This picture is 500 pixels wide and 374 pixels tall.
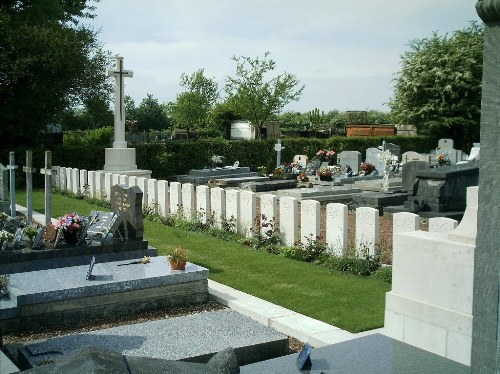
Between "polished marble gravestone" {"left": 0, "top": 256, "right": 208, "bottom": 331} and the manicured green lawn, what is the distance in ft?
3.08

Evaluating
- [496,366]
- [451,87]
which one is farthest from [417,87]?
[496,366]

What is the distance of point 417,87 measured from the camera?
1463 inches

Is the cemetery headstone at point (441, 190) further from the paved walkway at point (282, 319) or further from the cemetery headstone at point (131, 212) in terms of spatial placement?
the paved walkway at point (282, 319)

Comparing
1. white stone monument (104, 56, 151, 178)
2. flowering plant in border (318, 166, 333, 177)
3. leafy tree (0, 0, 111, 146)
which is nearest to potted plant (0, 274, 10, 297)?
white stone monument (104, 56, 151, 178)

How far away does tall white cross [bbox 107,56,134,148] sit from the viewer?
1991 cm

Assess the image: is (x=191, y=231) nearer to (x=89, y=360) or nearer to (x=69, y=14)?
(x=89, y=360)

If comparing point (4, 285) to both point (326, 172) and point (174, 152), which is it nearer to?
point (326, 172)

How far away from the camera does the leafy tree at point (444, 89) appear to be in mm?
35594

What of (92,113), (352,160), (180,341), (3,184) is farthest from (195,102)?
(180,341)

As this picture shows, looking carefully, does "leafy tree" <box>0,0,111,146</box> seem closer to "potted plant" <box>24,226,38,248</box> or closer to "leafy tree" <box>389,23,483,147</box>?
"potted plant" <box>24,226,38,248</box>

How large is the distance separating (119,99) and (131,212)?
38.7 ft

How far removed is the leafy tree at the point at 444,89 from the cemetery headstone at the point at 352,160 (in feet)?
46.9

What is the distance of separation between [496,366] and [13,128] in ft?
72.6

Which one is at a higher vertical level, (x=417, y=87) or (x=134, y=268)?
→ (x=417, y=87)
